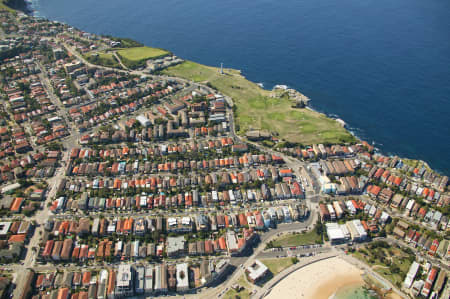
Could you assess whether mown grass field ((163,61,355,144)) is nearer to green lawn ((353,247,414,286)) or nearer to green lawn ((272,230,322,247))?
green lawn ((272,230,322,247))

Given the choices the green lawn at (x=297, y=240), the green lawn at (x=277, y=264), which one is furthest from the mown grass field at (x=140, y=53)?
the green lawn at (x=277, y=264)

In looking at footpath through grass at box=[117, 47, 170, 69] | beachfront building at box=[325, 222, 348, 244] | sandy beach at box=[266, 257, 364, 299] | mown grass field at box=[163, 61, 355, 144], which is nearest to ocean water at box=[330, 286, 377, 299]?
sandy beach at box=[266, 257, 364, 299]

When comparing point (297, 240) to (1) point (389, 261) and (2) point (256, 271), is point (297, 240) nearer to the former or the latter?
(2) point (256, 271)

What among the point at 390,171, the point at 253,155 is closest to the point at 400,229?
the point at 390,171

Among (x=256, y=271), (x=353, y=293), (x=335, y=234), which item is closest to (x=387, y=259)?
(x=335, y=234)

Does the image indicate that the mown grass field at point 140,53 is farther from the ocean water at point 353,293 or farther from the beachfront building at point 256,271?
the ocean water at point 353,293

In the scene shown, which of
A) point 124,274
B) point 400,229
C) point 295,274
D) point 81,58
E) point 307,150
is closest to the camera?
point 124,274

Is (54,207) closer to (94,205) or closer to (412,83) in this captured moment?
(94,205)
